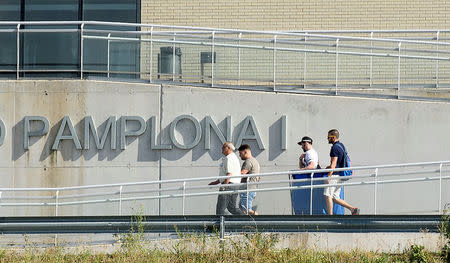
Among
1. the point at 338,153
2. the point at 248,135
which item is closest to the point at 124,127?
the point at 248,135

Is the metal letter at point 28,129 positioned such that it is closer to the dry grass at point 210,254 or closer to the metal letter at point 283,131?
the metal letter at point 283,131

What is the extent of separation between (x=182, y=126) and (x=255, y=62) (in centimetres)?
180

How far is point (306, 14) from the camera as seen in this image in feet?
70.4

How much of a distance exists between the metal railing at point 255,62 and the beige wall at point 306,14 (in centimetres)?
309

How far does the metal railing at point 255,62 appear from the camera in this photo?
18.1 m

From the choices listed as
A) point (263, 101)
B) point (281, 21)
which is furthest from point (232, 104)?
point (281, 21)

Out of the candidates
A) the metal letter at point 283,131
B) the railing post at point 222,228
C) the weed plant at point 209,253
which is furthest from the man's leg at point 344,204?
the metal letter at point 283,131

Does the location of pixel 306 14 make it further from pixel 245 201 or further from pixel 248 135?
pixel 245 201

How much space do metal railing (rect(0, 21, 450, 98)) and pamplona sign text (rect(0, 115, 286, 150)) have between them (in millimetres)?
810

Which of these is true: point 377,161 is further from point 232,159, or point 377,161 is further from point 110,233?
point 110,233

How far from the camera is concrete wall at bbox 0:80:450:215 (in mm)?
17781

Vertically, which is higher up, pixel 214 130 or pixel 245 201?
pixel 214 130

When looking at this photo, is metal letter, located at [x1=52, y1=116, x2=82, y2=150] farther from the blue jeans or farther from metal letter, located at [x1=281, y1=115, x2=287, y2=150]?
the blue jeans

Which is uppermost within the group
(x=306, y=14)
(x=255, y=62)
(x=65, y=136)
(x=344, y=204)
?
(x=306, y=14)
